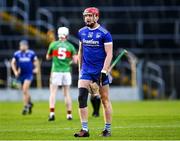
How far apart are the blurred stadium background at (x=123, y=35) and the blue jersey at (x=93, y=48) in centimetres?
2030

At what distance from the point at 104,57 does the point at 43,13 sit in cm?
2605

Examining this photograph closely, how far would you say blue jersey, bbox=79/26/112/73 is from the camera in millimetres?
14617

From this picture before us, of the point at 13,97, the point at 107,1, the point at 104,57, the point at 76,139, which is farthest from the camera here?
the point at 107,1

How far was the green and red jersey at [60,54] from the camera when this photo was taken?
2097cm

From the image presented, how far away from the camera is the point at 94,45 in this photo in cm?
1465

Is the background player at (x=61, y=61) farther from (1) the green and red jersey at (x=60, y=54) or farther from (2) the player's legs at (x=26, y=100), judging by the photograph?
(2) the player's legs at (x=26, y=100)

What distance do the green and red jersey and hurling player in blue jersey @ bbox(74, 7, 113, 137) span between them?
20.3 ft

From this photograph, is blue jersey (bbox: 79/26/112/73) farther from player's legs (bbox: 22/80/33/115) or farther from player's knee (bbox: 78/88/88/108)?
player's legs (bbox: 22/80/33/115)

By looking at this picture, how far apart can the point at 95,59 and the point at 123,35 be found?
83.6ft

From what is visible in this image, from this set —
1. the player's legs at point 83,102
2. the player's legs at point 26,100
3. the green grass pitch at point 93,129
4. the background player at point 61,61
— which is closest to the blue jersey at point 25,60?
the player's legs at point 26,100

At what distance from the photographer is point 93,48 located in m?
14.7

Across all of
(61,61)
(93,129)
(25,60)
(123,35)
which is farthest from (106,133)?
(123,35)

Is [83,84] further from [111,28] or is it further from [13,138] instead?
[111,28]

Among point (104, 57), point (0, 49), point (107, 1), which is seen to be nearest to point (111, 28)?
point (107, 1)
